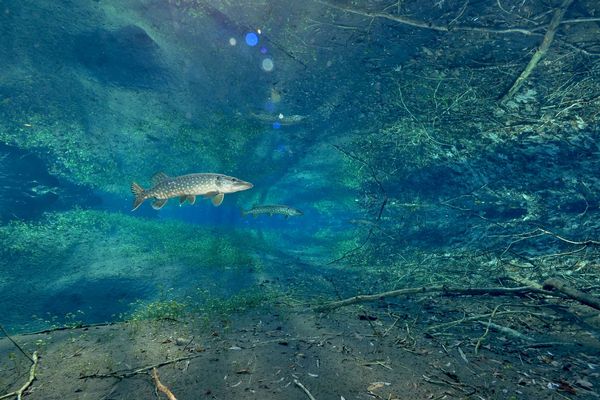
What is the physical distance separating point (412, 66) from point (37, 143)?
20191 mm

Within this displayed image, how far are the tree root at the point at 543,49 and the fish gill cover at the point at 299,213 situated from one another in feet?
0.19

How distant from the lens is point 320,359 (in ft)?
11.8

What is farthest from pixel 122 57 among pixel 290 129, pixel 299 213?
pixel 299 213

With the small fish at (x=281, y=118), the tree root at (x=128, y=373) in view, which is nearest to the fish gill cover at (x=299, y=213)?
the tree root at (x=128, y=373)

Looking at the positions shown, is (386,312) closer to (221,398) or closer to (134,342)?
(221,398)

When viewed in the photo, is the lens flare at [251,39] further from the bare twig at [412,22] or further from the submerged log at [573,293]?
the submerged log at [573,293]

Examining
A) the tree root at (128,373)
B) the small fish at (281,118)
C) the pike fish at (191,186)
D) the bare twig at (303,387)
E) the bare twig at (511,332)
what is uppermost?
the small fish at (281,118)

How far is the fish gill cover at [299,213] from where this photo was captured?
3727mm

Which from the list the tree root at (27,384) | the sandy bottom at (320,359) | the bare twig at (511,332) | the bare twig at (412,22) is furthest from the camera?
the bare twig at (412,22)

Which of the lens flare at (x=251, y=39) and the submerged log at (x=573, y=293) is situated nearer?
the submerged log at (x=573, y=293)

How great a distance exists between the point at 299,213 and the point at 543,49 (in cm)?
1273

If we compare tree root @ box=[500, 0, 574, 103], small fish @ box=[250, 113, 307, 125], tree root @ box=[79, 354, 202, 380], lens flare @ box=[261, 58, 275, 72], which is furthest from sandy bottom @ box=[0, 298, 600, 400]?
small fish @ box=[250, 113, 307, 125]

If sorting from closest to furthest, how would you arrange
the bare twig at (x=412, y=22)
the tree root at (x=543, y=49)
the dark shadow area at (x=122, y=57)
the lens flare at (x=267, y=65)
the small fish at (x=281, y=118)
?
the tree root at (x=543, y=49) < the bare twig at (x=412, y=22) < the lens flare at (x=267, y=65) < the dark shadow area at (x=122, y=57) < the small fish at (x=281, y=118)

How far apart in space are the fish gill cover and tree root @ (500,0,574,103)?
57 millimetres
